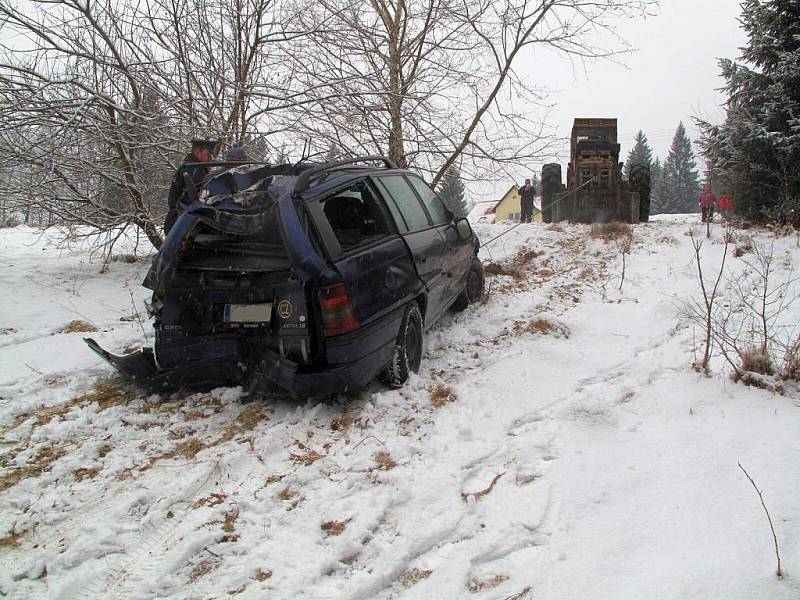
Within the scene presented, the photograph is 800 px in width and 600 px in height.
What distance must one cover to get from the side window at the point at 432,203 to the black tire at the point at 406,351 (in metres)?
1.35

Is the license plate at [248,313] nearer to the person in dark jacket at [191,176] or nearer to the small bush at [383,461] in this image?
the small bush at [383,461]

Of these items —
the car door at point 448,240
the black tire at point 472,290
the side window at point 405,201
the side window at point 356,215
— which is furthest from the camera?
the black tire at point 472,290

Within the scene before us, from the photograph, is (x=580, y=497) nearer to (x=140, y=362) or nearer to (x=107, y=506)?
(x=107, y=506)

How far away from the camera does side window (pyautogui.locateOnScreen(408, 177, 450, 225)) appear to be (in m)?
5.10

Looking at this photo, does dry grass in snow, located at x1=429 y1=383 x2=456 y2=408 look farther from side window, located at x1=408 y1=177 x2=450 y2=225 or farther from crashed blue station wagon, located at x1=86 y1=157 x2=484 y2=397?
side window, located at x1=408 y1=177 x2=450 y2=225

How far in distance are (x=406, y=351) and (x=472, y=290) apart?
262 centimetres

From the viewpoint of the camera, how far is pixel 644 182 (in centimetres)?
1359

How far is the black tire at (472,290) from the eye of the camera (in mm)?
6098

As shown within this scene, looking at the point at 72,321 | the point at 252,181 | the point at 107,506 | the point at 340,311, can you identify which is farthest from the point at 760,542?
the point at 72,321

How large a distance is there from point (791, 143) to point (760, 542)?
1178 cm

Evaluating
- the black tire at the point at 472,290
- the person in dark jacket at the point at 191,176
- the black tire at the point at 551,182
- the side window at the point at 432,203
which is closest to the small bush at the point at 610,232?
the black tire at the point at 551,182

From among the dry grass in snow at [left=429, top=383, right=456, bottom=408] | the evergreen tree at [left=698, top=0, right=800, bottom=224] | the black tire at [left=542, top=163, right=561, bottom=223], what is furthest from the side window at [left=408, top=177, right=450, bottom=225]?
the black tire at [left=542, top=163, right=561, bottom=223]

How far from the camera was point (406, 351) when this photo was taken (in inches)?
156

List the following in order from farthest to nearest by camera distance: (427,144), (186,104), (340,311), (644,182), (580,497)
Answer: (644,182), (427,144), (186,104), (340,311), (580,497)
